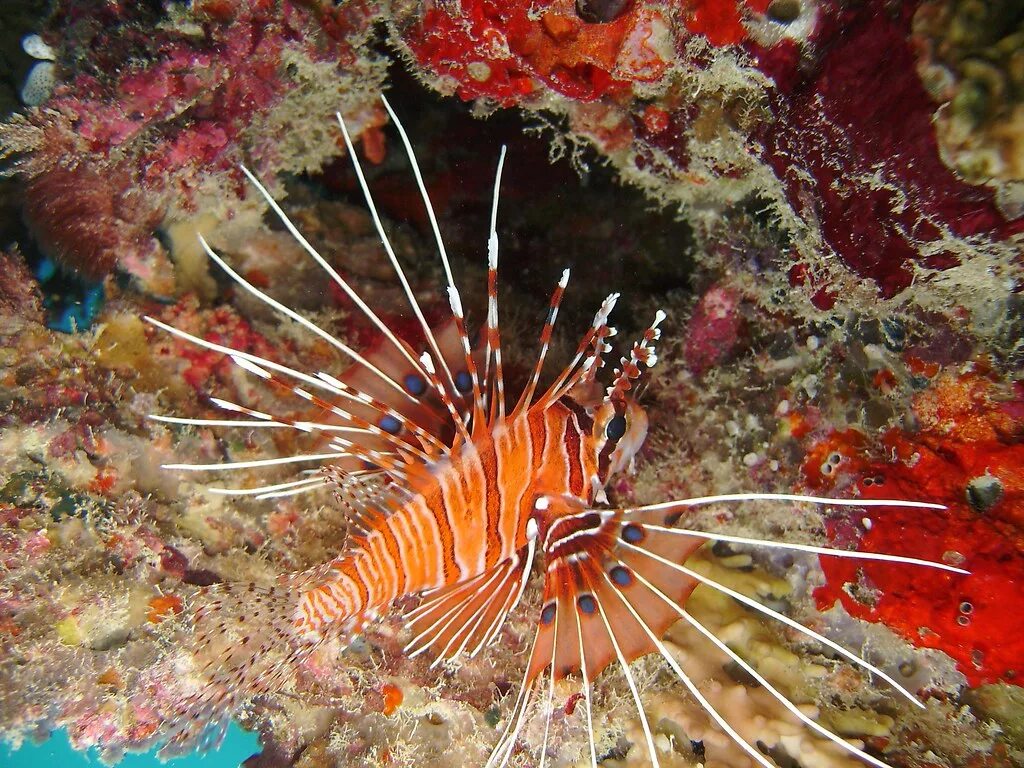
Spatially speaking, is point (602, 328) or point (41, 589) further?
point (41, 589)

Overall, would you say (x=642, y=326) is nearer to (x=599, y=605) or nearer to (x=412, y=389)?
(x=412, y=389)

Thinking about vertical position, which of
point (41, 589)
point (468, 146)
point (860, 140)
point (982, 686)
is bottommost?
point (982, 686)

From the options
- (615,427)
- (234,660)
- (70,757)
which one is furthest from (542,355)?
(70,757)

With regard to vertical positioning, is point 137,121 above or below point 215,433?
above

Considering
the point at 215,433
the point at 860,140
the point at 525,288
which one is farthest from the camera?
the point at 525,288

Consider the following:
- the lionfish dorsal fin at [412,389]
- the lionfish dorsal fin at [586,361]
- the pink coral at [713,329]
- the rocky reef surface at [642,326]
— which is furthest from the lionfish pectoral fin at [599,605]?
the pink coral at [713,329]

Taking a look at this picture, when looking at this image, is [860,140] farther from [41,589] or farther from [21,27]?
[21,27]

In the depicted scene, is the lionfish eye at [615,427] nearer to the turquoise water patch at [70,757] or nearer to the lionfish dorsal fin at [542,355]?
the lionfish dorsal fin at [542,355]

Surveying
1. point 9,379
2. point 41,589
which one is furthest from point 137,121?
point 41,589
